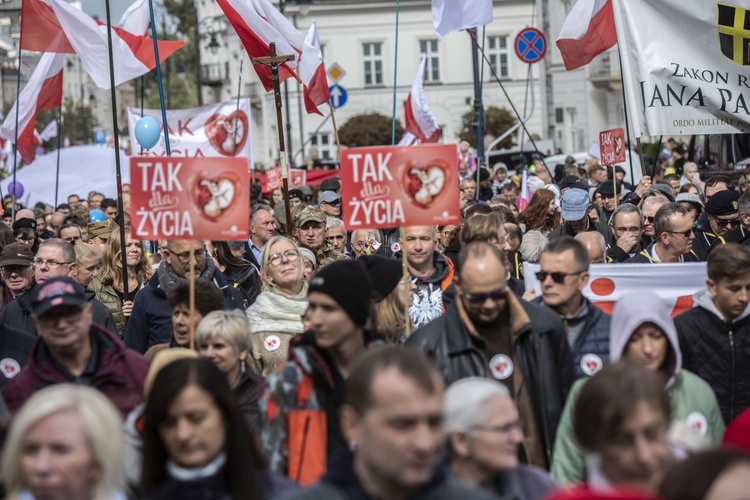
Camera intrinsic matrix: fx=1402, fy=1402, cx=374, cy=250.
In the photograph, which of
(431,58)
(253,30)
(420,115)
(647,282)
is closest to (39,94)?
(253,30)

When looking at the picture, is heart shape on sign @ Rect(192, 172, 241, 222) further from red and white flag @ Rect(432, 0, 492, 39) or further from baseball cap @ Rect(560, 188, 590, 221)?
red and white flag @ Rect(432, 0, 492, 39)

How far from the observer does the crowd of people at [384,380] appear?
13.2ft

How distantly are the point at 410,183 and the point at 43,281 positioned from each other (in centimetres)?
286

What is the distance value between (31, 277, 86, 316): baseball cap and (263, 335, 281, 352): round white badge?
1.91 m

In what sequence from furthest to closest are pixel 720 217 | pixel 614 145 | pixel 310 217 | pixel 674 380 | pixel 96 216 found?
pixel 96 216
pixel 614 145
pixel 720 217
pixel 310 217
pixel 674 380

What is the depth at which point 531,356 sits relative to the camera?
19.7 feet

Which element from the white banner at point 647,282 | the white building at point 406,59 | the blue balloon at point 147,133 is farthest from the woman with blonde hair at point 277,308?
the white building at point 406,59

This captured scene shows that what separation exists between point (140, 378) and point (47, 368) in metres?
0.39

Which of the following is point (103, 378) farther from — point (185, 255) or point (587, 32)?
point (587, 32)

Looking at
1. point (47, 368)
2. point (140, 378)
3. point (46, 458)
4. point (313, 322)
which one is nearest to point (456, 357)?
point (313, 322)

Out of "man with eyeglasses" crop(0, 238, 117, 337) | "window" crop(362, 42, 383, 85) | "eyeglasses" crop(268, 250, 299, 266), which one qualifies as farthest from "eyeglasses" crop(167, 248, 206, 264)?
"window" crop(362, 42, 383, 85)

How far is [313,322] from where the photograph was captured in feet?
17.7

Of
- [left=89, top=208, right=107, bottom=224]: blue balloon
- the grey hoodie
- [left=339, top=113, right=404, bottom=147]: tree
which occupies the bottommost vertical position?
the grey hoodie

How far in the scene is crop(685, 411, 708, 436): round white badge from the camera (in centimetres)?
548
